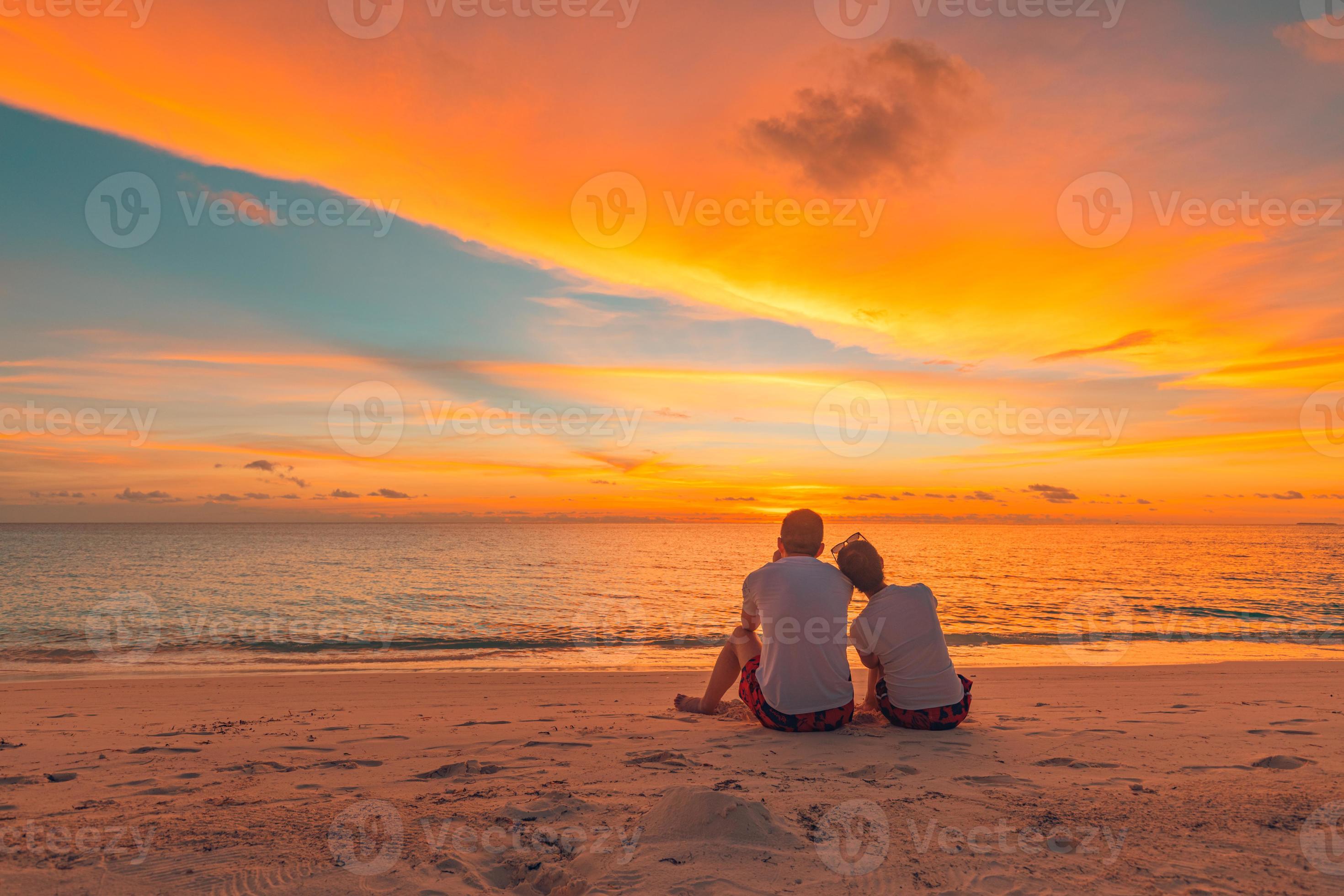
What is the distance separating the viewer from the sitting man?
5.53 meters

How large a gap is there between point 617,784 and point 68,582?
43199 millimetres

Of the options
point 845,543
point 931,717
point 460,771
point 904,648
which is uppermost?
point 845,543

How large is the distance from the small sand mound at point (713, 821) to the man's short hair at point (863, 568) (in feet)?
8.00

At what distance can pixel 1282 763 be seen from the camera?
16.2 ft

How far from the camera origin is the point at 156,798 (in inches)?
169

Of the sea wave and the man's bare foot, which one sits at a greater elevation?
the man's bare foot

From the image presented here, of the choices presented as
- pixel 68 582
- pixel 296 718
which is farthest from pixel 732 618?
pixel 68 582

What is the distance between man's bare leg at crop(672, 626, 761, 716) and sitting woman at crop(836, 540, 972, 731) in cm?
92

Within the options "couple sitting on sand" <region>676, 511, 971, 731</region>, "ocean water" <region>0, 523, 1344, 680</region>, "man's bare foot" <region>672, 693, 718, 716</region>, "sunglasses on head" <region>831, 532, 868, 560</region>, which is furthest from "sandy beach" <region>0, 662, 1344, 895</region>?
"ocean water" <region>0, 523, 1344, 680</region>

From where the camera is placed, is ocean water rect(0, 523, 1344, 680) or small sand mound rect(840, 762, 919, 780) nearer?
small sand mound rect(840, 762, 919, 780)
